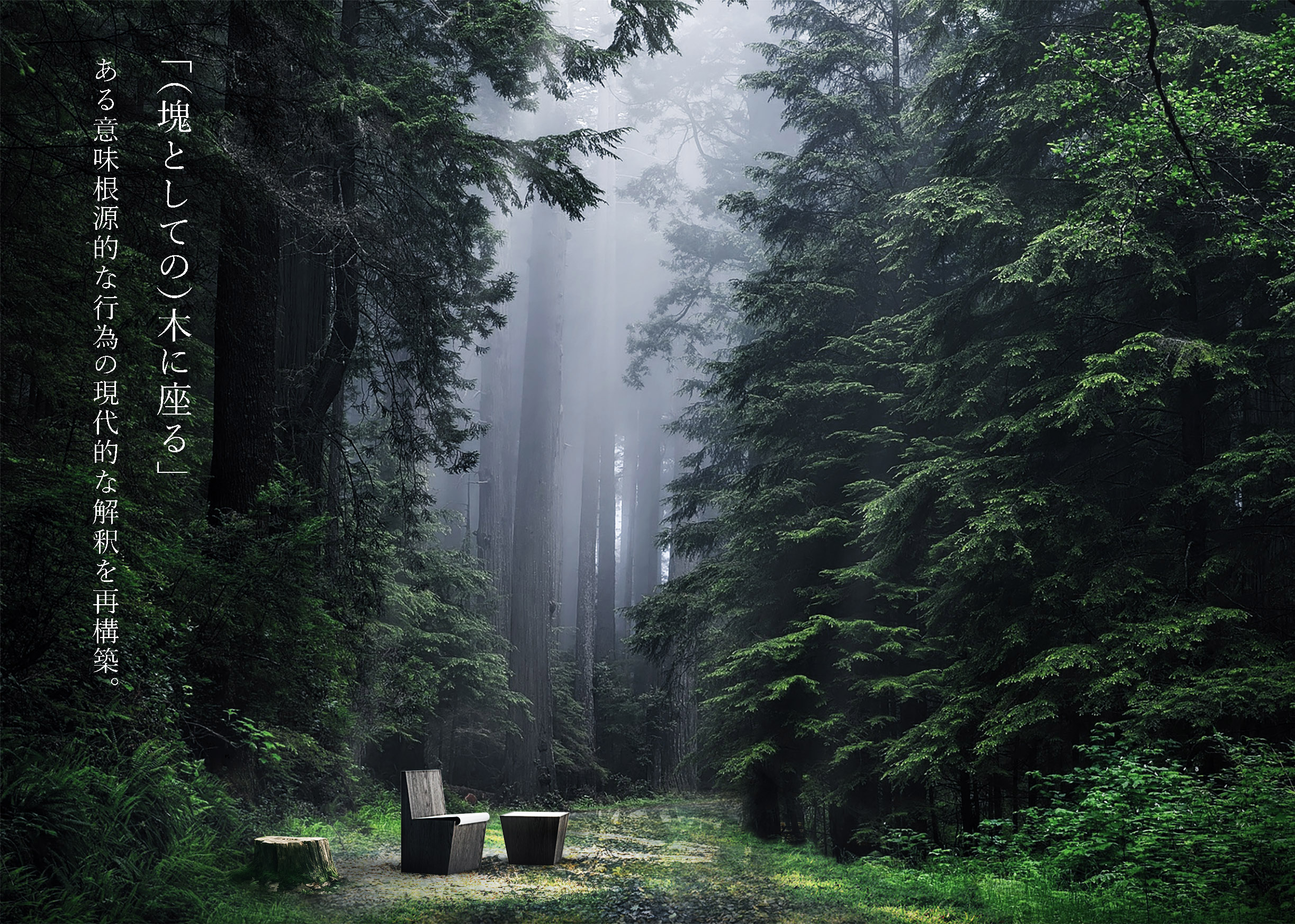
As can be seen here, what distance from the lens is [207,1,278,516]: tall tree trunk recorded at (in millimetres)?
7770

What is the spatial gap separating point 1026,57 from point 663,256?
99.0 feet

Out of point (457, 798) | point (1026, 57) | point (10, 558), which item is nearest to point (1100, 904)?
point (10, 558)

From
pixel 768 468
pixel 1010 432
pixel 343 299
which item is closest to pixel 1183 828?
pixel 1010 432

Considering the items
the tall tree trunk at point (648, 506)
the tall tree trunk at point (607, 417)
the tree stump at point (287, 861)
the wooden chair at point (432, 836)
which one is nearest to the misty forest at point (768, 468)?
the tree stump at point (287, 861)

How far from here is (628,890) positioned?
23.9 feet

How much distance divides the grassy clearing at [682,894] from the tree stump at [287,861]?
0.46 ft

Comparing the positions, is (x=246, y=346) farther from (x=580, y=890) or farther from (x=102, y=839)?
(x=580, y=890)

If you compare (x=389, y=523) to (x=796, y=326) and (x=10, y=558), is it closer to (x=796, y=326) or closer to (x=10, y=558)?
(x=796, y=326)

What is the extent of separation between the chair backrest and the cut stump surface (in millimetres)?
1619

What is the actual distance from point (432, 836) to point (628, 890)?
185 cm

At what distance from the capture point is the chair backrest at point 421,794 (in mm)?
8062

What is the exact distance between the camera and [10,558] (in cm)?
521

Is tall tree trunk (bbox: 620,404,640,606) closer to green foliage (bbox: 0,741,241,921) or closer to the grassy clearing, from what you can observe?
the grassy clearing

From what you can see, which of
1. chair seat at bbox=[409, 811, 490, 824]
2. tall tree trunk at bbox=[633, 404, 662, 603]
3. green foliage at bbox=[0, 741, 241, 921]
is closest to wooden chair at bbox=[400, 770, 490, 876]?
chair seat at bbox=[409, 811, 490, 824]
